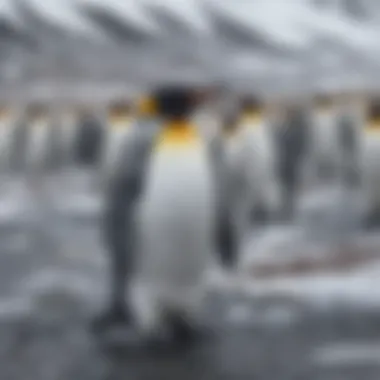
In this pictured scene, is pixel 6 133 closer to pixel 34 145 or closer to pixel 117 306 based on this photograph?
pixel 34 145

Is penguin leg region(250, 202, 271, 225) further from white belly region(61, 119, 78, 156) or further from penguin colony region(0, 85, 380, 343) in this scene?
white belly region(61, 119, 78, 156)

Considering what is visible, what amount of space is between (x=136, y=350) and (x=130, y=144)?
26cm

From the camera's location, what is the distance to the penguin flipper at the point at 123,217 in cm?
123

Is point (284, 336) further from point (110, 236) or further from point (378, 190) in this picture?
point (378, 190)

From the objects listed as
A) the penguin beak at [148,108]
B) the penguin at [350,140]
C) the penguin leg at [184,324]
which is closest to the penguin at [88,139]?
the penguin at [350,140]

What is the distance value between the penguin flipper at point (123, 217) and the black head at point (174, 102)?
0.12ft

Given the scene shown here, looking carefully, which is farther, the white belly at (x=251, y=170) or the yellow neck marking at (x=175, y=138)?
the white belly at (x=251, y=170)

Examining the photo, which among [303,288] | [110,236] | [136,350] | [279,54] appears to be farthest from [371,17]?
[136,350]

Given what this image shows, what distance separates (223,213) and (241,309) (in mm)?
402

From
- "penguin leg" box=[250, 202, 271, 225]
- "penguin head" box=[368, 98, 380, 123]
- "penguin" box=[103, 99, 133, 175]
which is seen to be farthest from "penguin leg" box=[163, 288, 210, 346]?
"penguin head" box=[368, 98, 380, 123]

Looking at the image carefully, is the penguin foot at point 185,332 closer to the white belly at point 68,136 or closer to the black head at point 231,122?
the black head at point 231,122

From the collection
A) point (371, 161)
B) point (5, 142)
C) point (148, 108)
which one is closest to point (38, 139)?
point (5, 142)

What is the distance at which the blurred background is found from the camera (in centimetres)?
113

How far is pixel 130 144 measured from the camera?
1251mm
